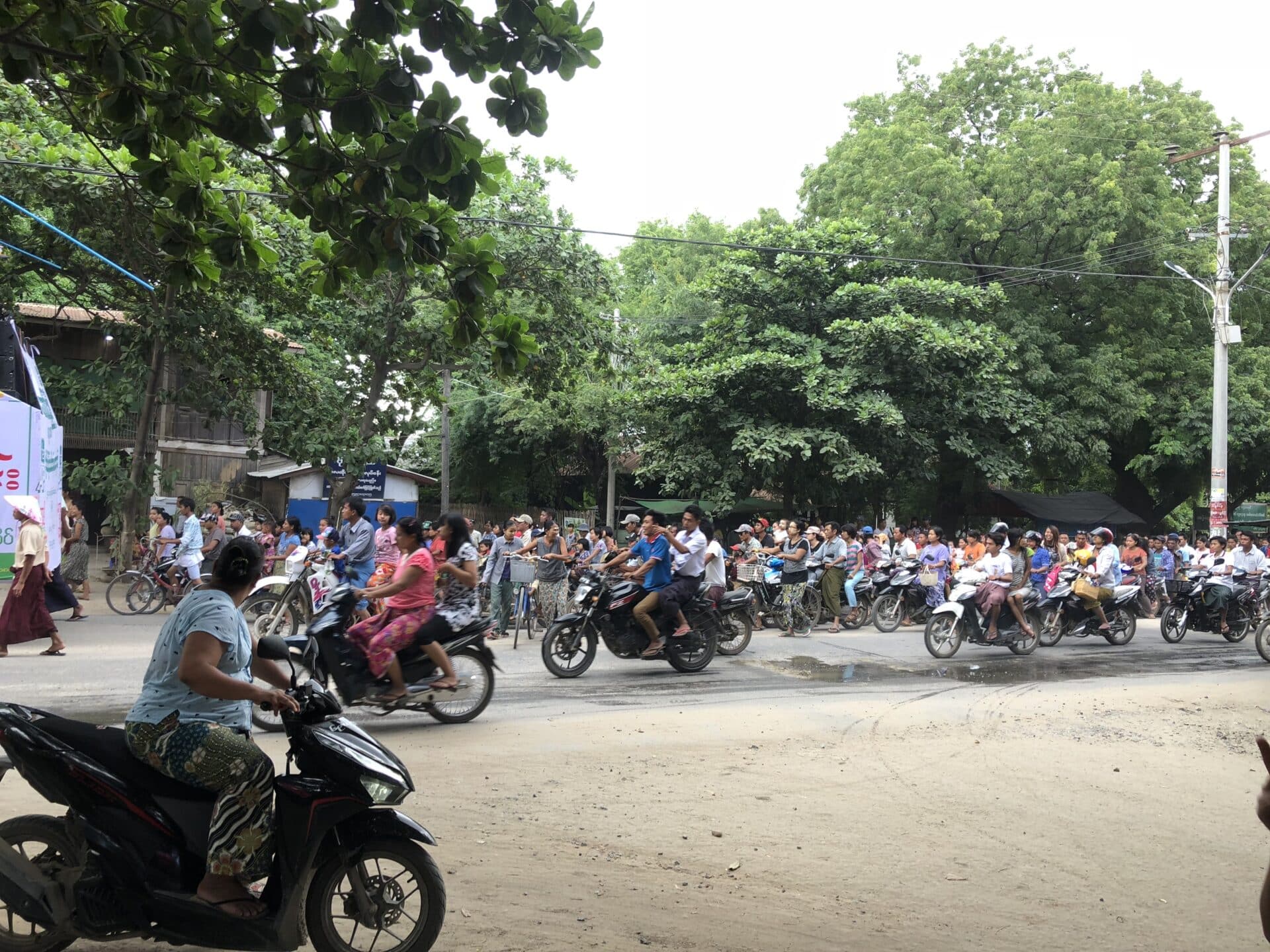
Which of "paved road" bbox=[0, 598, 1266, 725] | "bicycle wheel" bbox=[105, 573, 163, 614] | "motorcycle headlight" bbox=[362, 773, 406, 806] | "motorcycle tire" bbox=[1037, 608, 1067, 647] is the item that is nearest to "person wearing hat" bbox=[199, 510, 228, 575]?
"bicycle wheel" bbox=[105, 573, 163, 614]

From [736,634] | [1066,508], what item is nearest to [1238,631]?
[736,634]

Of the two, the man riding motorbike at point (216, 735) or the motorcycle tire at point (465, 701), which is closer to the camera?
the man riding motorbike at point (216, 735)

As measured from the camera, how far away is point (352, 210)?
5.30 m

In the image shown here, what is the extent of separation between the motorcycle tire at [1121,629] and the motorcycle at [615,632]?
22.2 ft

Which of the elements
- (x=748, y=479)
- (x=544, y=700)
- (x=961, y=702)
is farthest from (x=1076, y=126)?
(x=544, y=700)

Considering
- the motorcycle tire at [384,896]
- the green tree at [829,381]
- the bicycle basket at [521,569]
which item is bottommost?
the motorcycle tire at [384,896]

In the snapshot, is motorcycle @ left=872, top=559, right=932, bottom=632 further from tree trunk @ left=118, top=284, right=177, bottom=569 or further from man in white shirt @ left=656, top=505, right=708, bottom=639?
tree trunk @ left=118, top=284, right=177, bottom=569

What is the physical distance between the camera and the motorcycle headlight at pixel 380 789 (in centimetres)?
368

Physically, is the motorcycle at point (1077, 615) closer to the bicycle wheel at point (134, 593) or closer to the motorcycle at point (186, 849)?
the motorcycle at point (186, 849)

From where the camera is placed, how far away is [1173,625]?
16.0 m

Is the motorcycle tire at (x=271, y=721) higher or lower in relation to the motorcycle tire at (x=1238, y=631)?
lower

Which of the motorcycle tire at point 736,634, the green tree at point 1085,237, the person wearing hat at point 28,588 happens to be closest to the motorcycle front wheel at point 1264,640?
the motorcycle tire at point 736,634

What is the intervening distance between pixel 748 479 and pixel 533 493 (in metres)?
11.9

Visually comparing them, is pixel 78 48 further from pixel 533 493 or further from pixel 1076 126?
pixel 533 493
